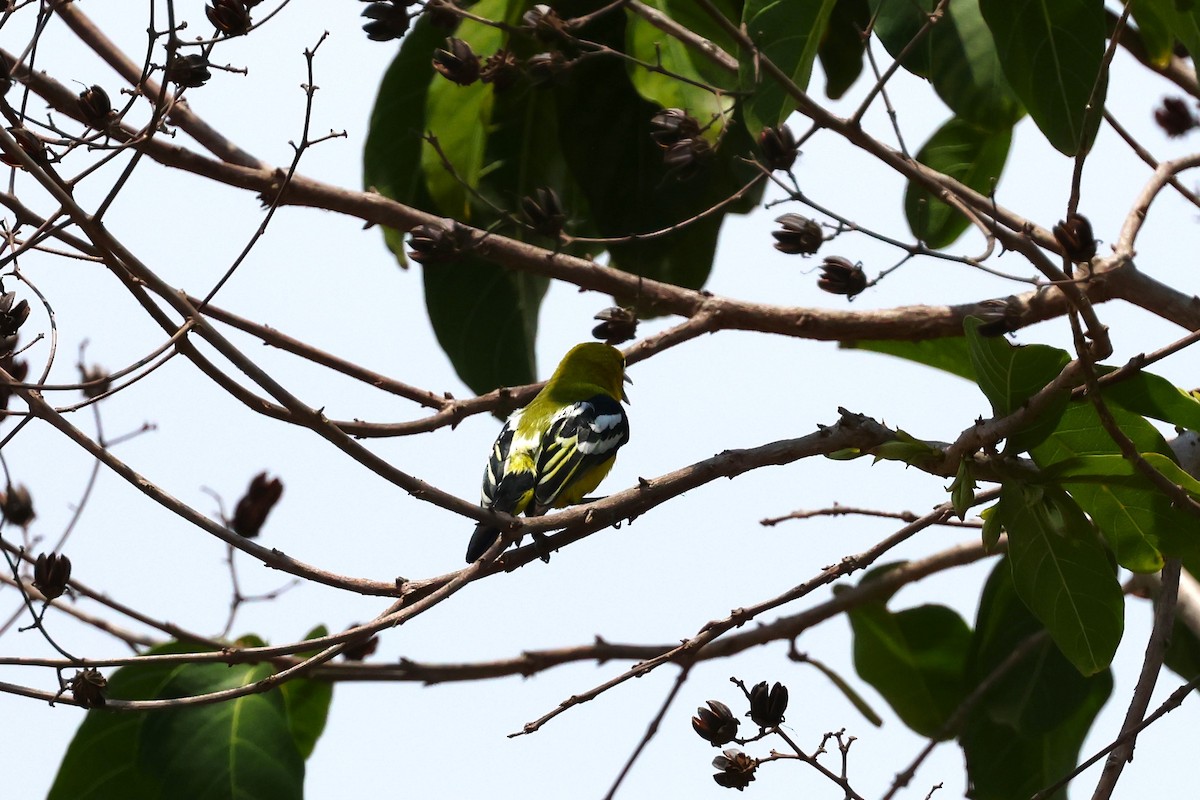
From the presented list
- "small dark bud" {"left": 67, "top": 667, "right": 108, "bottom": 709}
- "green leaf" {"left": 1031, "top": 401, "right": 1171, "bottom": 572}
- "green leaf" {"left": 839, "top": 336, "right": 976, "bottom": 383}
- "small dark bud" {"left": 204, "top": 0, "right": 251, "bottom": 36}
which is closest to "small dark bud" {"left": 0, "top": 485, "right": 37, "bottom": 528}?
"small dark bud" {"left": 67, "top": 667, "right": 108, "bottom": 709}

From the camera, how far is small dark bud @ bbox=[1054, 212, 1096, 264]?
2443mm

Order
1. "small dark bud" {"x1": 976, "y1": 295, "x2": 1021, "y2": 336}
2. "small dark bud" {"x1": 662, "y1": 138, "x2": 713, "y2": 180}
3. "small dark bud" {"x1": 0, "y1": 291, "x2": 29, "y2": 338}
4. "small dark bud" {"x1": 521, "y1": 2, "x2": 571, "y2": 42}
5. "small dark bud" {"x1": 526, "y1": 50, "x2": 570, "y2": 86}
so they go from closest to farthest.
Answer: "small dark bud" {"x1": 0, "y1": 291, "x2": 29, "y2": 338}, "small dark bud" {"x1": 976, "y1": 295, "x2": 1021, "y2": 336}, "small dark bud" {"x1": 662, "y1": 138, "x2": 713, "y2": 180}, "small dark bud" {"x1": 521, "y1": 2, "x2": 571, "y2": 42}, "small dark bud" {"x1": 526, "y1": 50, "x2": 570, "y2": 86}

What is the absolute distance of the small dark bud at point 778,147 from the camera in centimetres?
285

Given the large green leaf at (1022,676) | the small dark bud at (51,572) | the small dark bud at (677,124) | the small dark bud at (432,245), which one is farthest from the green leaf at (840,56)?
the small dark bud at (51,572)

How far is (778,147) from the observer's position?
285 centimetres

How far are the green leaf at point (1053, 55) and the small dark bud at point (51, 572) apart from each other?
2371 mm

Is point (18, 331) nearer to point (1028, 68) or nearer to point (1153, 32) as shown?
point (1028, 68)

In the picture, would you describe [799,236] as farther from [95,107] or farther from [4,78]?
[4,78]

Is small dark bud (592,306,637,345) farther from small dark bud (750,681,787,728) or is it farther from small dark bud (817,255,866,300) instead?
small dark bud (750,681,787,728)

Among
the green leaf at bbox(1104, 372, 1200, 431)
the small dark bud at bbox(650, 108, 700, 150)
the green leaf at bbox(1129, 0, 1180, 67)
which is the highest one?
the green leaf at bbox(1129, 0, 1180, 67)

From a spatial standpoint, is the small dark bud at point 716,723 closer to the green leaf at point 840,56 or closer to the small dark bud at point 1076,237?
the small dark bud at point 1076,237

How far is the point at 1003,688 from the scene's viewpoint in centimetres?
443

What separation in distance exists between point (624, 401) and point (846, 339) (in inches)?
81.1

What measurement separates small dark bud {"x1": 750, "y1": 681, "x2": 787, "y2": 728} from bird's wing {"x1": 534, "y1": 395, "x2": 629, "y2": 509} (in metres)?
1.43
